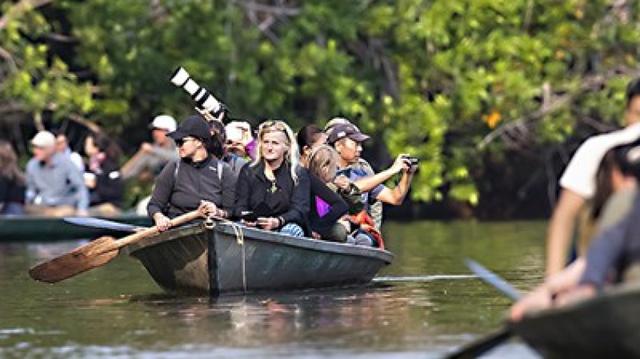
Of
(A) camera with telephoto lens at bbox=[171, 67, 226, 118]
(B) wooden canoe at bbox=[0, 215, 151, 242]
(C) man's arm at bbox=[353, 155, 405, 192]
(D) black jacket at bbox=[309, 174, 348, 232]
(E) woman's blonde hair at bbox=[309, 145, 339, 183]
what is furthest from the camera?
(B) wooden canoe at bbox=[0, 215, 151, 242]

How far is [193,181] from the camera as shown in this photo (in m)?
15.4

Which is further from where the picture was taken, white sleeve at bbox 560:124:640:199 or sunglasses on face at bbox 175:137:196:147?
sunglasses on face at bbox 175:137:196:147

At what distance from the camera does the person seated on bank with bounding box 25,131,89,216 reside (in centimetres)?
2650

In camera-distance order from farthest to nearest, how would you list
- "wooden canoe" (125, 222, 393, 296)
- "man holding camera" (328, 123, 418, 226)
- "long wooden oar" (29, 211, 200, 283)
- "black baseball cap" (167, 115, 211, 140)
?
"man holding camera" (328, 123, 418, 226) → "long wooden oar" (29, 211, 200, 283) → "black baseball cap" (167, 115, 211, 140) → "wooden canoe" (125, 222, 393, 296)

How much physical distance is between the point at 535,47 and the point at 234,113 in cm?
486

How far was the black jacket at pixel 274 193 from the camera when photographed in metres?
15.1

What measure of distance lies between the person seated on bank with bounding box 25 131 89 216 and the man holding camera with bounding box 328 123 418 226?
407 inches

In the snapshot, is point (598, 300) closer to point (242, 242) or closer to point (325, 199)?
point (242, 242)

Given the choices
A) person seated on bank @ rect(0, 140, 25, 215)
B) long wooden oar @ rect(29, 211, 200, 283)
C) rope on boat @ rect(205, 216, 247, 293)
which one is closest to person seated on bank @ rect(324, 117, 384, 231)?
rope on boat @ rect(205, 216, 247, 293)

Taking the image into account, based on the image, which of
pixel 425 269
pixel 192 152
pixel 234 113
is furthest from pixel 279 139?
pixel 234 113

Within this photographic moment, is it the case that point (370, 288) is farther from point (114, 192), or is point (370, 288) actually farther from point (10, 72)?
point (10, 72)

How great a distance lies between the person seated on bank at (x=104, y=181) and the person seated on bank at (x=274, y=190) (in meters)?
12.2

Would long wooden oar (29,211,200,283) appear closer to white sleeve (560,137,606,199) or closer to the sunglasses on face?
the sunglasses on face

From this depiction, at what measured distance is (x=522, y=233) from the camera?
27.6 m
